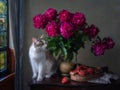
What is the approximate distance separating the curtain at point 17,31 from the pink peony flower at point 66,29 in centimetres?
58

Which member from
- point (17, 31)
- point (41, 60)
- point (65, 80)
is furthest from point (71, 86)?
point (17, 31)

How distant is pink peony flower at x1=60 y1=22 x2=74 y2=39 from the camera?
162 centimetres

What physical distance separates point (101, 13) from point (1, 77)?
3.39ft

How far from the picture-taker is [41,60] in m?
1.75

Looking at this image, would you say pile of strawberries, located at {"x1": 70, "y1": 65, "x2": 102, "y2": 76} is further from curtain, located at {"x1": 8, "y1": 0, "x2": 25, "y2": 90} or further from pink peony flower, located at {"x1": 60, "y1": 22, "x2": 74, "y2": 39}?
curtain, located at {"x1": 8, "y1": 0, "x2": 25, "y2": 90}

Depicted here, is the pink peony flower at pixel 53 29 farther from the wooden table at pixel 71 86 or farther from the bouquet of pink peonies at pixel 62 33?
the wooden table at pixel 71 86

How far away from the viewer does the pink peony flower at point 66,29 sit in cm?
162

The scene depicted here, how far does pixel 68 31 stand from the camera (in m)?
1.62

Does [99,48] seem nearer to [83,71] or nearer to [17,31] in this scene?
[83,71]

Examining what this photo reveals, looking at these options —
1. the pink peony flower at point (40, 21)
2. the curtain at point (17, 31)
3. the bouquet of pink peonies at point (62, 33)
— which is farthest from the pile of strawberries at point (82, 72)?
the curtain at point (17, 31)

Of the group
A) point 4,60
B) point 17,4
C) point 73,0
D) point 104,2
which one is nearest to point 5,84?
point 4,60

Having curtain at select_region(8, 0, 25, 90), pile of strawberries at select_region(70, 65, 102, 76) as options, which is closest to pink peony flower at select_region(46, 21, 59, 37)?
pile of strawberries at select_region(70, 65, 102, 76)

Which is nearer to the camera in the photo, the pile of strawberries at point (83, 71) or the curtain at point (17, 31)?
the pile of strawberries at point (83, 71)

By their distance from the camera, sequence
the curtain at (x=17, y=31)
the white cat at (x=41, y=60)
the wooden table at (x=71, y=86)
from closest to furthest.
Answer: the wooden table at (x=71, y=86)
the white cat at (x=41, y=60)
the curtain at (x=17, y=31)
